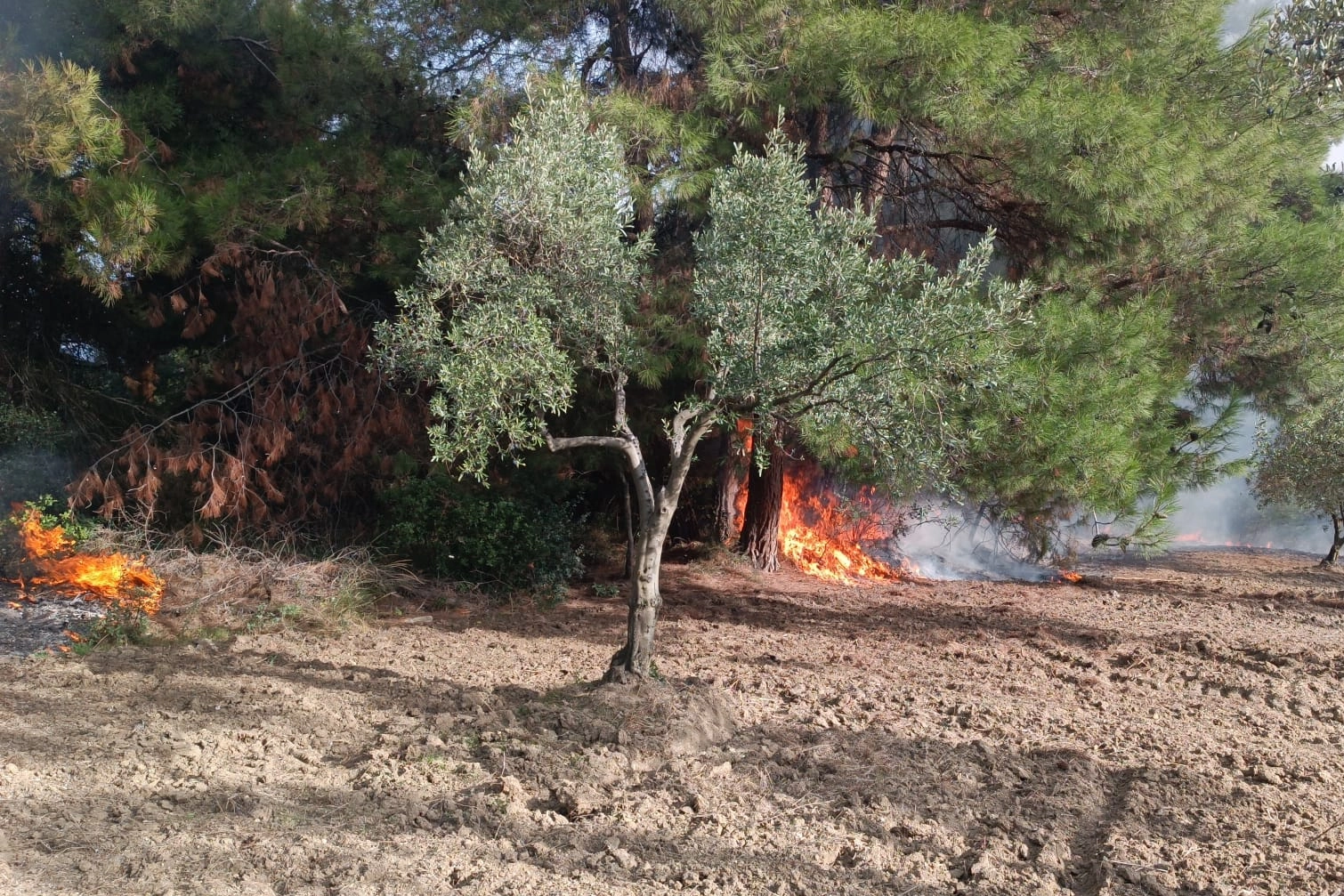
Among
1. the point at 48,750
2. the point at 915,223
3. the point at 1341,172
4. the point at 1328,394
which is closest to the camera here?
the point at 48,750

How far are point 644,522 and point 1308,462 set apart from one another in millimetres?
11200

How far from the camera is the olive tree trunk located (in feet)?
18.9

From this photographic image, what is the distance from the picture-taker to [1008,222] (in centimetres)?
941

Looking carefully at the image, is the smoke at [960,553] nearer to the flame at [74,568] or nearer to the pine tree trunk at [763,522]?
the pine tree trunk at [763,522]

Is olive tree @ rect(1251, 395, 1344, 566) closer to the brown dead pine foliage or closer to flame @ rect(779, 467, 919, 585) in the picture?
flame @ rect(779, 467, 919, 585)

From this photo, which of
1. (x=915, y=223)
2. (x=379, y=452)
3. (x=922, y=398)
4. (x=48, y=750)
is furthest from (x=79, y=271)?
(x=915, y=223)

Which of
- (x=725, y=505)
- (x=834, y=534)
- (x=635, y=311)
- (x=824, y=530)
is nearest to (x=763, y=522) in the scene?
(x=725, y=505)

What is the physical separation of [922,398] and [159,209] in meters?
6.18

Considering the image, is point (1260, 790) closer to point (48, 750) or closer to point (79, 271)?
point (48, 750)

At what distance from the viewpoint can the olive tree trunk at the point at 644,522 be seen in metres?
5.76

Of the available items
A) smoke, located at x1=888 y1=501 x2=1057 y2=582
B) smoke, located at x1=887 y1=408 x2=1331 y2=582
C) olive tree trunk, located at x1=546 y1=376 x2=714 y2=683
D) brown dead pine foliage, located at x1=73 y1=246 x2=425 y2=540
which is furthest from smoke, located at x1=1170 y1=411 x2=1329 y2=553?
olive tree trunk, located at x1=546 y1=376 x2=714 y2=683

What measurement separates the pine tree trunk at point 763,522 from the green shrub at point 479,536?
8.71 ft

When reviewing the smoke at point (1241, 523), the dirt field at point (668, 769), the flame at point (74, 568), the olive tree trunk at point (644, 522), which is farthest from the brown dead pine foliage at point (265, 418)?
the smoke at point (1241, 523)

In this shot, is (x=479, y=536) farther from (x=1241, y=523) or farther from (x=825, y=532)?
(x=1241, y=523)
